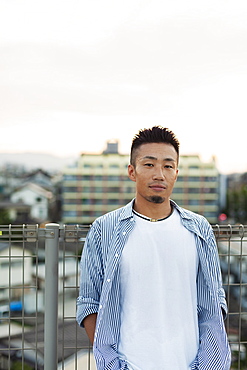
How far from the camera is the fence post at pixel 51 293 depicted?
2.35 m

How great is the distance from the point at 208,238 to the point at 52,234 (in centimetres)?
89

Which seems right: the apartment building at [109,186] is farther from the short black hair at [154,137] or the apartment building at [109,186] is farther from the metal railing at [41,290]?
the short black hair at [154,137]

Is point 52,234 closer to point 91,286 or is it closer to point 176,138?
point 91,286

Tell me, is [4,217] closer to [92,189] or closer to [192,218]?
[92,189]

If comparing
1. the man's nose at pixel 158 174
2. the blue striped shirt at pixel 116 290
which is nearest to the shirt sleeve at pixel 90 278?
the blue striped shirt at pixel 116 290

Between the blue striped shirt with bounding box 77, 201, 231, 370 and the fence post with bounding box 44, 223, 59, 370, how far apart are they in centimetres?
54

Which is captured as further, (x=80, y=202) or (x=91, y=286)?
(x=80, y=202)

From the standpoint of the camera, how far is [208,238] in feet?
6.19

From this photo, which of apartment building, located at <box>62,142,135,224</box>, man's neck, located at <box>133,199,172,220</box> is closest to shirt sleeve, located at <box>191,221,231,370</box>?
man's neck, located at <box>133,199,172,220</box>

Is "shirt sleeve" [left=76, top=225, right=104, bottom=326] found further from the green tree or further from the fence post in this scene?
the green tree

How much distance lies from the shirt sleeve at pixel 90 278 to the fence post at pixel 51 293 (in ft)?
1.78

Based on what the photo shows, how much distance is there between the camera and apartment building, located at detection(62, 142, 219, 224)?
230 feet

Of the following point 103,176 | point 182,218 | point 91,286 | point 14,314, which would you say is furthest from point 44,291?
point 103,176

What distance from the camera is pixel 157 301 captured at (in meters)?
1.73
